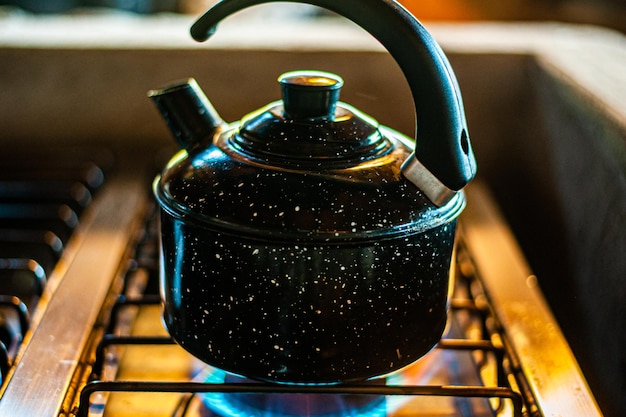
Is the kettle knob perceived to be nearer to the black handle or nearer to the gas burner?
the black handle

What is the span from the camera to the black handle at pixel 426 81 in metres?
0.59

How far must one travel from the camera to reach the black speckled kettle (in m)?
0.58

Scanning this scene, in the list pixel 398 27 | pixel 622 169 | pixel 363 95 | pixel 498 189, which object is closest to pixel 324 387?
pixel 398 27

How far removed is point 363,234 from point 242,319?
130mm

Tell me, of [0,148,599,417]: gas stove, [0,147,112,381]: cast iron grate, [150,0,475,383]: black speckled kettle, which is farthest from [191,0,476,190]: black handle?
Answer: [0,147,112,381]: cast iron grate

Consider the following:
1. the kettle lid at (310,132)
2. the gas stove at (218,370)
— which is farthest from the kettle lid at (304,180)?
the gas stove at (218,370)

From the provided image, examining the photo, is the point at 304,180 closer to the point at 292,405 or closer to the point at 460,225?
the point at 292,405

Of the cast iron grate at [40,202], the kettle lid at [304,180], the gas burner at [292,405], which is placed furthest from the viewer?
the cast iron grate at [40,202]

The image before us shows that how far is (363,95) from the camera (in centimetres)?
120

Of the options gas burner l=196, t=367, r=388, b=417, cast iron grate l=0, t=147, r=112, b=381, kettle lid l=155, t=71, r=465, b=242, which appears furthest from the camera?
cast iron grate l=0, t=147, r=112, b=381

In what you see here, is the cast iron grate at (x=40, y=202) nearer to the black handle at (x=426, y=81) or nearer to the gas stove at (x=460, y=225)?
the gas stove at (x=460, y=225)

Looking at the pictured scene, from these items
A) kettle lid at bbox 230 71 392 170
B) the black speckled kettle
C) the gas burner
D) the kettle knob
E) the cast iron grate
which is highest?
the kettle knob

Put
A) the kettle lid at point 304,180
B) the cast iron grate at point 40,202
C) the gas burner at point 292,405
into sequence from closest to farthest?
the kettle lid at point 304,180, the gas burner at point 292,405, the cast iron grate at point 40,202

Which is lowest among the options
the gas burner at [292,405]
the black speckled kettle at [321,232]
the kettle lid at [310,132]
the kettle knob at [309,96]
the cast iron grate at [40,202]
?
the cast iron grate at [40,202]
